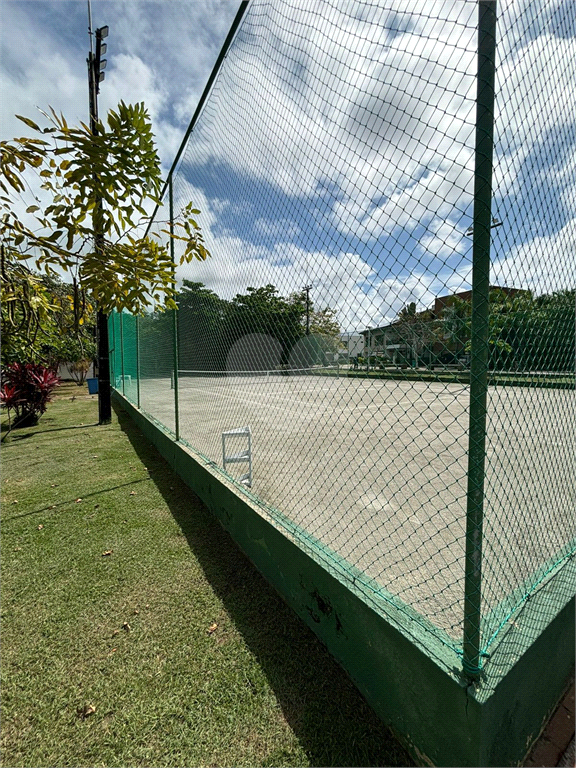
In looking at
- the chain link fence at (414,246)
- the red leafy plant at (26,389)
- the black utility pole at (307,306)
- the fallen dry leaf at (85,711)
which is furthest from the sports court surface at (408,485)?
the red leafy plant at (26,389)

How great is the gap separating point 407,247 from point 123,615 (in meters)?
2.36

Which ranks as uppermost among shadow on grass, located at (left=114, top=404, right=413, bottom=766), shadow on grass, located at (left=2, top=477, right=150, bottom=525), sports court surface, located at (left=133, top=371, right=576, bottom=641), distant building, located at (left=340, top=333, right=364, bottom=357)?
distant building, located at (left=340, top=333, right=364, bottom=357)

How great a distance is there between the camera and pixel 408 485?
157 inches

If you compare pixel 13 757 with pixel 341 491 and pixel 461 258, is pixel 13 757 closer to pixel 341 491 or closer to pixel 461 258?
pixel 461 258

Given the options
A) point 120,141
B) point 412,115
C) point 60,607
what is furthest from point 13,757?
point 412,115

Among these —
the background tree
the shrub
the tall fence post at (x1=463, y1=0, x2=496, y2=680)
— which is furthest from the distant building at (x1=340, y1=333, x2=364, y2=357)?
the shrub

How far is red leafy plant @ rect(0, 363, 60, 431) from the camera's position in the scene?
24.5 feet

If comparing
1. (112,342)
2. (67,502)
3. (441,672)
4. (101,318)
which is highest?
(101,318)

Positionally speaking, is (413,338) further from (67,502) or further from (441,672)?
(67,502)

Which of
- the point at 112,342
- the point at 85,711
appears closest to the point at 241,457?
the point at 85,711

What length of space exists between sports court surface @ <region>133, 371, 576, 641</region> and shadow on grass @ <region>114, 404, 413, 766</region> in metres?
0.48

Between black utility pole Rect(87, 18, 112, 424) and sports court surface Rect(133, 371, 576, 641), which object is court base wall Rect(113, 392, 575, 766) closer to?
sports court surface Rect(133, 371, 576, 641)

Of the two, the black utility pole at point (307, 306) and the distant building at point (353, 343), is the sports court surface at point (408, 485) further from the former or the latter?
the black utility pole at point (307, 306)

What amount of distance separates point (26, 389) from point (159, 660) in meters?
7.70
